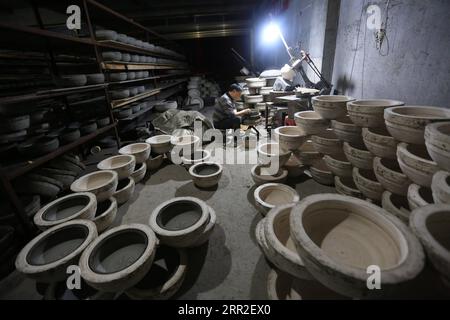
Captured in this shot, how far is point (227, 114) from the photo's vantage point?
16.0 feet

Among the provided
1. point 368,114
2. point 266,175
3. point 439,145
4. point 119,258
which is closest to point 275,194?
point 266,175

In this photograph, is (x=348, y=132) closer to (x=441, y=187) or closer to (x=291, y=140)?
(x=291, y=140)

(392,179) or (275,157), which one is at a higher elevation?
(392,179)

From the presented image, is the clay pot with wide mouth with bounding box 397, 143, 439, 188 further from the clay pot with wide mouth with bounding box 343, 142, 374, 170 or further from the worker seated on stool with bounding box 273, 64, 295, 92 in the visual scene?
the worker seated on stool with bounding box 273, 64, 295, 92

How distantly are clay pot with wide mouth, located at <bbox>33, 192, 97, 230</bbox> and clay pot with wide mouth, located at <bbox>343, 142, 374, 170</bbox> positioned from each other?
268 cm

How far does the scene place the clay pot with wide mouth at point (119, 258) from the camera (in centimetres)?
127

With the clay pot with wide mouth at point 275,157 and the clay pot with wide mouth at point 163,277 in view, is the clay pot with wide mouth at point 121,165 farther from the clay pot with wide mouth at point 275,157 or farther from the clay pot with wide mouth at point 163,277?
the clay pot with wide mouth at point 275,157

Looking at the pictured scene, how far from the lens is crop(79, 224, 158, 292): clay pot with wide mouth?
4.17ft

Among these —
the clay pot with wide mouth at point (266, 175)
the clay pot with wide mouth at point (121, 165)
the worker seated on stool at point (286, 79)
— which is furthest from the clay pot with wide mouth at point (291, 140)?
the clay pot with wide mouth at point (121, 165)

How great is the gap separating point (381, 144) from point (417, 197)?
23.0 inches

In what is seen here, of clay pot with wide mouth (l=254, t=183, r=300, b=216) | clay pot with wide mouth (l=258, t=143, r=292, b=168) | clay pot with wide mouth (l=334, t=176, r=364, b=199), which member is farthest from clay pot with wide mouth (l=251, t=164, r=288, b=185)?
clay pot with wide mouth (l=334, t=176, r=364, b=199)

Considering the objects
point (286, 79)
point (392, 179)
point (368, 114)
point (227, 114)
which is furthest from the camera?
point (227, 114)

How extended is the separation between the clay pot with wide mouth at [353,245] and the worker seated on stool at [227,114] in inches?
148
